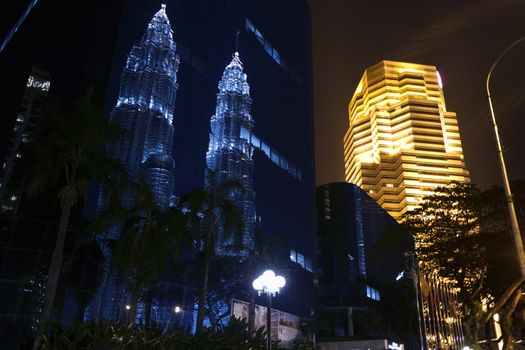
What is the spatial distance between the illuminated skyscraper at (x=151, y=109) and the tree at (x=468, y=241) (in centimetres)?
2053

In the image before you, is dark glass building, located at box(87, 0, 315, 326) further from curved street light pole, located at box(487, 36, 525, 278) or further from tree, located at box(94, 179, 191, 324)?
curved street light pole, located at box(487, 36, 525, 278)

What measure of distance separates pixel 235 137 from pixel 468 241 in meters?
20.6

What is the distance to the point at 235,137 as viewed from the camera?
145 feet

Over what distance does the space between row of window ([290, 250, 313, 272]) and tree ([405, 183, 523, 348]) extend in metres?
13.9

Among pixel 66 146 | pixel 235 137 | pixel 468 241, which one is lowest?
pixel 66 146

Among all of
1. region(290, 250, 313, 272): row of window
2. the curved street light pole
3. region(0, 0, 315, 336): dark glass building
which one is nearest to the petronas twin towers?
region(0, 0, 315, 336): dark glass building

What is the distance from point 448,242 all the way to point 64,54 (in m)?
31.6

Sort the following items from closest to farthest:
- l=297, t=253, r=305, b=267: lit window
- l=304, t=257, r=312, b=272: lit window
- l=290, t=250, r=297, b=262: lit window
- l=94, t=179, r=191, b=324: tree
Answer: l=94, t=179, r=191, b=324: tree → l=290, t=250, r=297, b=262: lit window → l=297, t=253, r=305, b=267: lit window → l=304, t=257, r=312, b=272: lit window

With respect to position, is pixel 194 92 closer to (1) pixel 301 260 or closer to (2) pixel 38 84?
(2) pixel 38 84

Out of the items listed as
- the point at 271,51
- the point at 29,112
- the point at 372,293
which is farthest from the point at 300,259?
the point at 29,112

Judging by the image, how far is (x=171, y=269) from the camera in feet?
111

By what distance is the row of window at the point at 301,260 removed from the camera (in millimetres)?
53438

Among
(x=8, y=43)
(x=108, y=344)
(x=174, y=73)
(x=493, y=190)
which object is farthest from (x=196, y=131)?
(x=108, y=344)

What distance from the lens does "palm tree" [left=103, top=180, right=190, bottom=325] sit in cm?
2208
